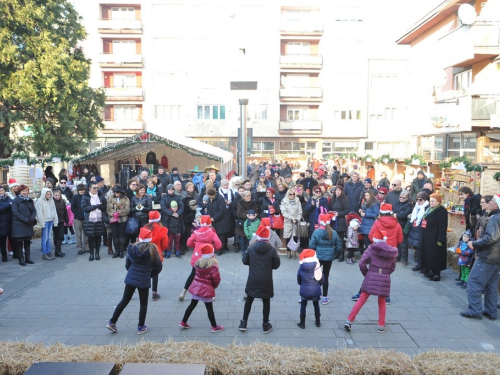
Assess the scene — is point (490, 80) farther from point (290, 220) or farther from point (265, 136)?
point (265, 136)

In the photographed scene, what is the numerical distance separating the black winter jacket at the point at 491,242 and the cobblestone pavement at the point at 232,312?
1.01 meters

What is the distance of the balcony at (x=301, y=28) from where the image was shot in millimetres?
41844

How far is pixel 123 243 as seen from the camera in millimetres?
11203

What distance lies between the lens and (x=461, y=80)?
23.5 meters

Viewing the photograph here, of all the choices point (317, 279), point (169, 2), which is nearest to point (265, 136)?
point (169, 2)

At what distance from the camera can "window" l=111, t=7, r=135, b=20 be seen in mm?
41625

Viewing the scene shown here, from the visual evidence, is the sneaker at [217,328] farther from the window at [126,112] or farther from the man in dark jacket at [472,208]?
the window at [126,112]

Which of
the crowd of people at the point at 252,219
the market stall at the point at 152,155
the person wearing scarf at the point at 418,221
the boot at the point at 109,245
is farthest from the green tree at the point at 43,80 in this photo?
the person wearing scarf at the point at 418,221

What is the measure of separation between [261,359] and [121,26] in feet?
136

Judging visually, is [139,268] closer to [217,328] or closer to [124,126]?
[217,328]

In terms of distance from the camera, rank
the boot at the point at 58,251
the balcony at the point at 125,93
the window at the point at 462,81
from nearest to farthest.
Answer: the boot at the point at 58,251 < the window at the point at 462,81 < the balcony at the point at 125,93

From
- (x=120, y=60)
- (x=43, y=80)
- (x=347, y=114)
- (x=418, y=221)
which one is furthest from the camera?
(x=347, y=114)

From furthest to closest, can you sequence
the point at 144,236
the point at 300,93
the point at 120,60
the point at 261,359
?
the point at 300,93 < the point at 120,60 < the point at 144,236 < the point at 261,359

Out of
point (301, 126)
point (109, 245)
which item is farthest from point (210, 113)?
point (109, 245)
